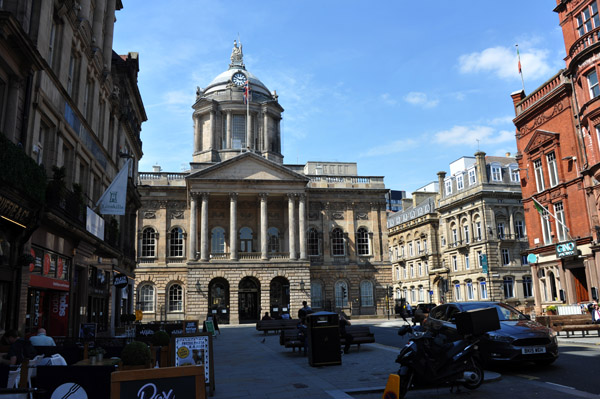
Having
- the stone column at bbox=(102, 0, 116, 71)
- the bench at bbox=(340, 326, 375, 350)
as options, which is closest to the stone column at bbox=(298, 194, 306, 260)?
the stone column at bbox=(102, 0, 116, 71)

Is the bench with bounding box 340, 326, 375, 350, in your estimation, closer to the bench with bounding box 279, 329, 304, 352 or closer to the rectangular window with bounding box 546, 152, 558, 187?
the bench with bounding box 279, 329, 304, 352

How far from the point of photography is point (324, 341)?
1252 cm

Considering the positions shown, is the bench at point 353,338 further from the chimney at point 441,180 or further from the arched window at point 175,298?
the chimney at point 441,180

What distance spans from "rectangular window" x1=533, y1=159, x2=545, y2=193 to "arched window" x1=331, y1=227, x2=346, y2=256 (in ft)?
74.4

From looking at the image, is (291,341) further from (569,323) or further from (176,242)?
(176,242)

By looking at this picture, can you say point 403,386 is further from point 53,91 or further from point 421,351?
point 53,91

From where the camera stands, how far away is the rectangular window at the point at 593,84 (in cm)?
2484

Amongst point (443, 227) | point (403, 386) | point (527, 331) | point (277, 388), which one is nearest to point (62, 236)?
point (277, 388)

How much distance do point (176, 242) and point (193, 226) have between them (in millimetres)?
3433

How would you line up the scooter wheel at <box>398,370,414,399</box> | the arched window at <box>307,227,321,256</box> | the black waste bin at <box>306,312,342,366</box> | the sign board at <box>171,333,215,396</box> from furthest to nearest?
1. the arched window at <box>307,227,321,256</box>
2. the black waste bin at <box>306,312,342,366</box>
3. the sign board at <box>171,333,215,396</box>
4. the scooter wheel at <box>398,370,414,399</box>

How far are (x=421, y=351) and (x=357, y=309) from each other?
41596 mm

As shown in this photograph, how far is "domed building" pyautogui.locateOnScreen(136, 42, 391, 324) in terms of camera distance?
1756 inches

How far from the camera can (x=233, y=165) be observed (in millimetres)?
45906

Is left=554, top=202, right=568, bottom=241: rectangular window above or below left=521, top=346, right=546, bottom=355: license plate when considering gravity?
above
